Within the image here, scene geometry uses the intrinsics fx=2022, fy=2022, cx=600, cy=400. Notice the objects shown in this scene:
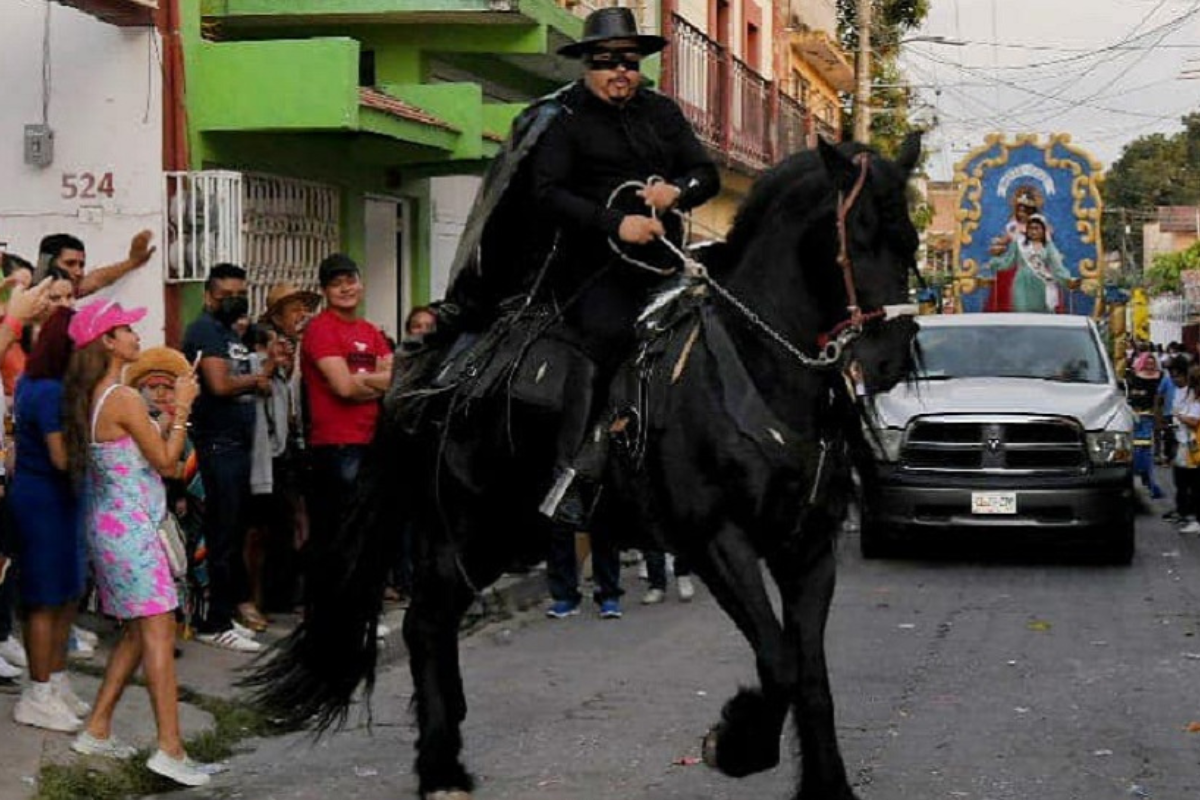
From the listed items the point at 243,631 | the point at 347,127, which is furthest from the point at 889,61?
the point at 243,631

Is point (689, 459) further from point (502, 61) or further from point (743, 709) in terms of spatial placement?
point (502, 61)

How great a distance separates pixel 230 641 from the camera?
1131 cm

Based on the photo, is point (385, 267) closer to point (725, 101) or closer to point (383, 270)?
point (383, 270)

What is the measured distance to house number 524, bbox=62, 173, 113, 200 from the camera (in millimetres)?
13930

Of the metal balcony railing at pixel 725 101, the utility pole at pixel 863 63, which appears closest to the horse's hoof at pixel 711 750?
the metal balcony railing at pixel 725 101

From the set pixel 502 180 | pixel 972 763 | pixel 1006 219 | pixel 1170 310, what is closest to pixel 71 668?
pixel 502 180

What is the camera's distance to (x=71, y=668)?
10.2 metres

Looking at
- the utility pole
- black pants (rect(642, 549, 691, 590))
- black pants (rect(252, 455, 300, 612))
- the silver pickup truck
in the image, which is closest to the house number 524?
black pants (rect(252, 455, 300, 612))

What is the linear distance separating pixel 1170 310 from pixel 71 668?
56.3 metres

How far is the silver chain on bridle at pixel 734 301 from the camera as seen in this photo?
275 inches

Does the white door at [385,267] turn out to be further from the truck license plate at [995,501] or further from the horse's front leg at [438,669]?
the horse's front leg at [438,669]

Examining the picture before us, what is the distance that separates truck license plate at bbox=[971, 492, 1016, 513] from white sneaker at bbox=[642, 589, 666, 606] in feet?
9.91

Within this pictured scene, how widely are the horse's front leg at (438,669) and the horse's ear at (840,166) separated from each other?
229 centimetres

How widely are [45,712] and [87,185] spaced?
609 cm
